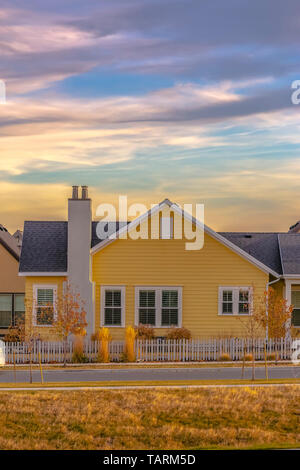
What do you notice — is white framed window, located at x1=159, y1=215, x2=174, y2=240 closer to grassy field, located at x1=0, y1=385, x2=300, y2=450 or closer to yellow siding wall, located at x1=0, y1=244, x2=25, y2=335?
yellow siding wall, located at x1=0, y1=244, x2=25, y2=335

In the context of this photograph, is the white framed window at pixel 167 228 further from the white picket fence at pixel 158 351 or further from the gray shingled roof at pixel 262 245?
the gray shingled roof at pixel 262 245

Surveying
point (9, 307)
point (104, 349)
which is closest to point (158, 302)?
point (104, 349)

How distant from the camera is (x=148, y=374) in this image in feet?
106

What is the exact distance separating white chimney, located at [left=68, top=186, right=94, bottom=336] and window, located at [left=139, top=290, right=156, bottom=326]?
2493 mm

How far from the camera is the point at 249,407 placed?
24.8 metres

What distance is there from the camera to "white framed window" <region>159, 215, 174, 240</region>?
41.1 meters

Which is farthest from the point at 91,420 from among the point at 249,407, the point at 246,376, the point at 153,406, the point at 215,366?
the point at 215,366

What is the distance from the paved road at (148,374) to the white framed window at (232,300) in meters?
6.87

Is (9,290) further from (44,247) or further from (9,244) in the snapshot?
(44,247)

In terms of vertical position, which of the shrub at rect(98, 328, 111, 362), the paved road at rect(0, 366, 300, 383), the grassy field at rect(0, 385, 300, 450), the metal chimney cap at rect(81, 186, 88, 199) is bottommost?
the grassy field at rect(0, 385, 300, 450)

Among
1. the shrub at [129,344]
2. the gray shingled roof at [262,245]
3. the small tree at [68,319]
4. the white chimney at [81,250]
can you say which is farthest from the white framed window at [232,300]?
the small tree at [68,319]

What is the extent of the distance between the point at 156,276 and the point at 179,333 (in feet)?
10.2

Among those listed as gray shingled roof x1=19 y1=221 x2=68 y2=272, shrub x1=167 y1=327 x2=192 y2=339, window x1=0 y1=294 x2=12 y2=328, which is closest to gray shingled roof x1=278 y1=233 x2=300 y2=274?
shrub x1=167 y1=327 x2=192 y2=339
